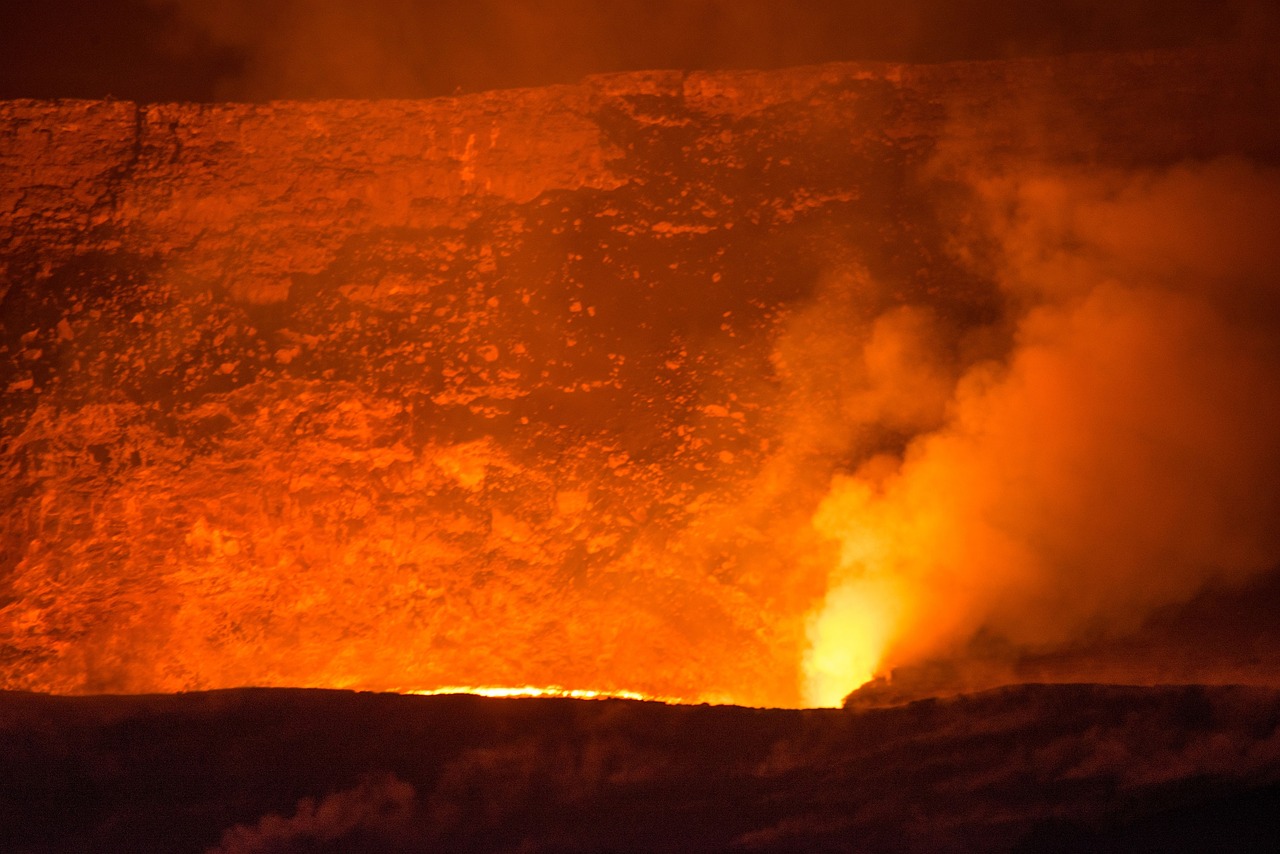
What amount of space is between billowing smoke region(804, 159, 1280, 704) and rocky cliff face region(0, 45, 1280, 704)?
0.67 ft

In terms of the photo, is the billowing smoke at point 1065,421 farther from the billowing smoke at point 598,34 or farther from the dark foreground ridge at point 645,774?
the dark foreground ridge at point 645,774

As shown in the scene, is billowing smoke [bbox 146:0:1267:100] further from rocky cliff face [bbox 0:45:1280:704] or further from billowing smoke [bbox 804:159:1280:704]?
billowing smoke [bbox 804:159:1280:704]

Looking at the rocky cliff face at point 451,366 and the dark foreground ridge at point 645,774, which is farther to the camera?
the rocky cliff face at point 451,366

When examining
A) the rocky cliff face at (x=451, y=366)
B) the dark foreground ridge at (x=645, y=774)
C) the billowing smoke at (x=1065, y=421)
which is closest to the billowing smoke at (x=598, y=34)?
the rocky cliff face at (x=451, y=366)

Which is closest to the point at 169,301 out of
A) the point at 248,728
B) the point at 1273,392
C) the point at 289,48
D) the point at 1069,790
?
the point at 289,48

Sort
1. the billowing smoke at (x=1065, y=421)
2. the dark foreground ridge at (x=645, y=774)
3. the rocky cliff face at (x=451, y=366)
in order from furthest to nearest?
the rocky cliff face at (x=451, y=366)
the billowing smoke at (x=1065, y=421)
the dark foreground ridge at (x=645, y=774)

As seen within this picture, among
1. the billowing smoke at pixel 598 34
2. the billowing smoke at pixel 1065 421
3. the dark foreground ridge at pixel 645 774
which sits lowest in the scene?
the dark foreground ridge at pixel 645 774

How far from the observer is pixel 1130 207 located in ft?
19.2

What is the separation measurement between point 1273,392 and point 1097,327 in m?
0.94

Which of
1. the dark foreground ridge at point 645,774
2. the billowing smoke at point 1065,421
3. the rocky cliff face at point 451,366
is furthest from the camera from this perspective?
the rocky cliff face at point 451,366

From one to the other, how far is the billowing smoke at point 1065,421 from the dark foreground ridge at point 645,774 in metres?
2.13

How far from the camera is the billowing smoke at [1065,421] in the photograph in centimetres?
562

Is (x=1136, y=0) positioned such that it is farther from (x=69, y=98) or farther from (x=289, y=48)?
(x=69, y=98)

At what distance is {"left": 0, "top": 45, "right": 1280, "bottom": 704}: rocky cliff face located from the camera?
236 inches
